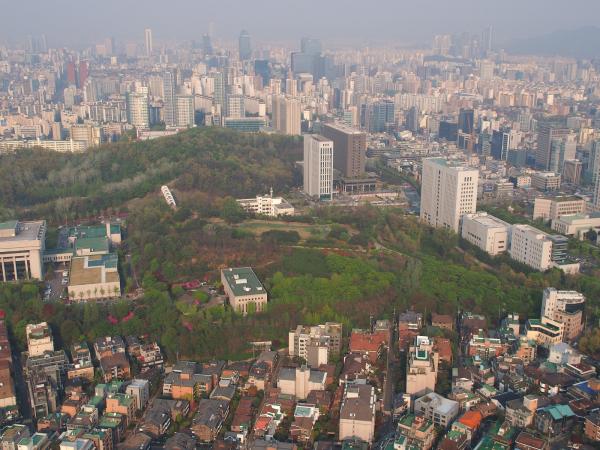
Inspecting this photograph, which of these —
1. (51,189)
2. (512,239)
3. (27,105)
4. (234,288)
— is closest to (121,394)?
(234,288)

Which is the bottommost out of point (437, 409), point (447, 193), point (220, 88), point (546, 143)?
point (437, 409)

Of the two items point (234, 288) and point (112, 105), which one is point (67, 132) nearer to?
point (112, 105)

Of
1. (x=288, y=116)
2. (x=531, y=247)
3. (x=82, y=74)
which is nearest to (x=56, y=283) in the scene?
(x=531, y=247)

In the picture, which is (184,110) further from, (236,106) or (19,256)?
(19,256)

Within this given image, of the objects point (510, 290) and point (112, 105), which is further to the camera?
point (112, 105)

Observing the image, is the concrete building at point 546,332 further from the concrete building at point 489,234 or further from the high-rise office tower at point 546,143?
the high-rise office tower at point 546,143

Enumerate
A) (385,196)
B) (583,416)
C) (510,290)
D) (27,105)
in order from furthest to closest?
(27,105)
(385,196)
(510,290)
(583,416)
